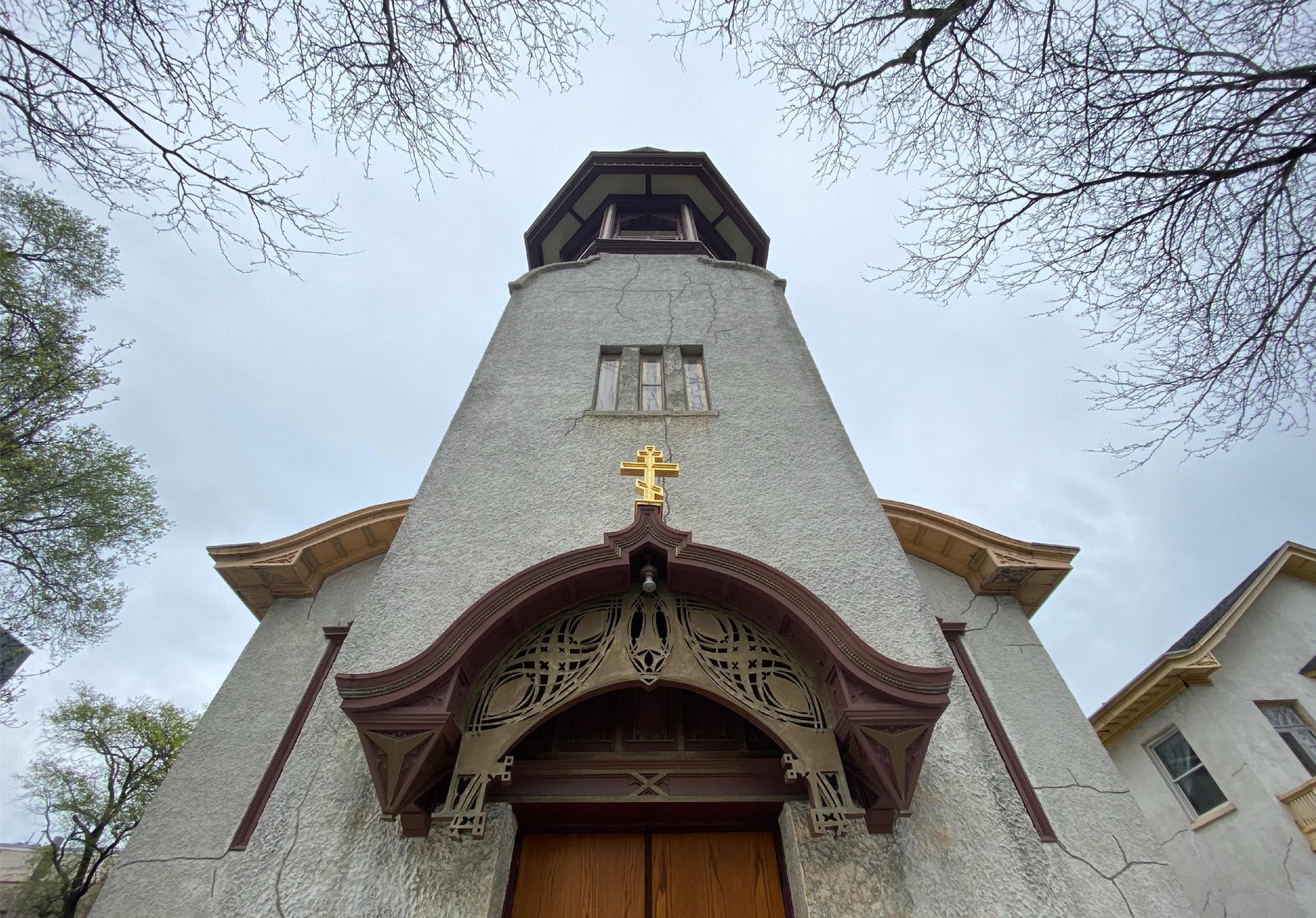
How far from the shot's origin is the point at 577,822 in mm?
3641

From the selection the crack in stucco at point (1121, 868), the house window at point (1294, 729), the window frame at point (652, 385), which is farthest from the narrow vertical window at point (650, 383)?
the house window at point (1294, 729)

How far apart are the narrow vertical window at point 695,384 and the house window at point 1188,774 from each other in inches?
426

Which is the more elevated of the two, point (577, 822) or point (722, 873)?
point (577, 822)

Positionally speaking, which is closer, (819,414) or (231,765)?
(231,765)

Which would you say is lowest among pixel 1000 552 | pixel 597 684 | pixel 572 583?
pixel 597 684

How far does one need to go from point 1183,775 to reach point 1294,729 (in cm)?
177

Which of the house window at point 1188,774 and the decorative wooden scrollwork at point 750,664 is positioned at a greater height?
the house window at point 1188,774

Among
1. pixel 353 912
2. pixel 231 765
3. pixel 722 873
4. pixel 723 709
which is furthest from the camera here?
pixel 231 765

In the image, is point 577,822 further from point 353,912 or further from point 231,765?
point 231,765

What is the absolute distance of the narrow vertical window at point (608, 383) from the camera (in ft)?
21.3

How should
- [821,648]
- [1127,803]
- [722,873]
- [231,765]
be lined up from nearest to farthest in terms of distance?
1. [821,648]
2. [722,873]
3. [1127,803]
4. [231,765]

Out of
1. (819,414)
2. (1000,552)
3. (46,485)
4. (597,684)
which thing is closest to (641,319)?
(819,414)

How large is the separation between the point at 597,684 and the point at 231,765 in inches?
128

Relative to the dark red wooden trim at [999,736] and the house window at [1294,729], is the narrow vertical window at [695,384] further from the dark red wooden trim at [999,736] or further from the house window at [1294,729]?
the house window at [1294,729]
